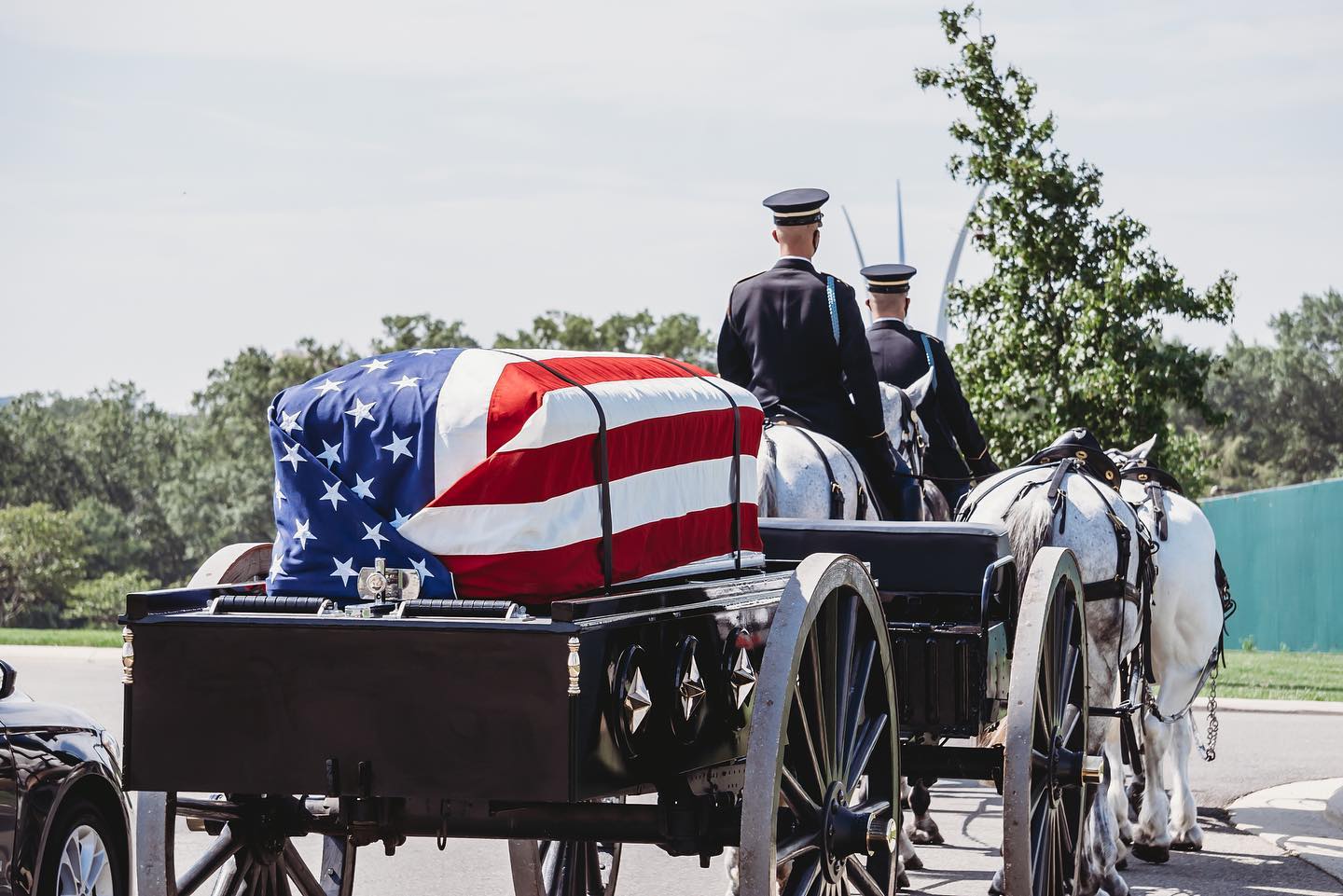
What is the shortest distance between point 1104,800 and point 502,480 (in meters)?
4.21

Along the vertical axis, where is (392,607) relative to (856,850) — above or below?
above

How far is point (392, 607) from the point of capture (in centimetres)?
378

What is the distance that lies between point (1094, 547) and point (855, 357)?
1.35 m

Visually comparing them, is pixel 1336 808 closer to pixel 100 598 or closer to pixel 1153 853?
pixel 1153 853

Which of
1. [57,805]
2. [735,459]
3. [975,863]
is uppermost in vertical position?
[735,459]

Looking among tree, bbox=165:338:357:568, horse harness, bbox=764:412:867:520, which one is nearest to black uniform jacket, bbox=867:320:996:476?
horse harness, bbox=764:412:867:520

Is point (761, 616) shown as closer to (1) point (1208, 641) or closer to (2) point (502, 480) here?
(2) point (502, 480)

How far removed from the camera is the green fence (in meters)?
24.7

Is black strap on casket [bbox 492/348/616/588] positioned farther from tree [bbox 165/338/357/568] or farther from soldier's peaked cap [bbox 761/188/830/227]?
tree [bbox 165/338/357/568]

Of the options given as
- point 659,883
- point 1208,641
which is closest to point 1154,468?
point 1208,641

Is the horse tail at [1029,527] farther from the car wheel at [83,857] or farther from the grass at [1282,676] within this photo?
the grass at [1282,676]

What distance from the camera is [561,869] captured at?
6.03 metres

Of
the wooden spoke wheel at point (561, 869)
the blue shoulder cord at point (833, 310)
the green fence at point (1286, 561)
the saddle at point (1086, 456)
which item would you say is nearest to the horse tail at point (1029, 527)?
the saddle at point (1086, 456)

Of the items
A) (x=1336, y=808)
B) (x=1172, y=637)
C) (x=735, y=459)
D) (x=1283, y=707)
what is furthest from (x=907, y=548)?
(x=1283, y=707)
